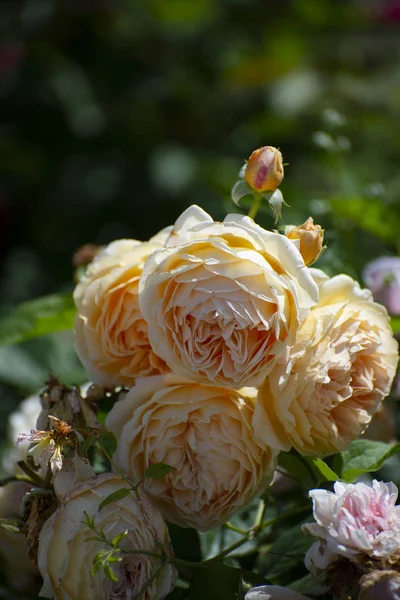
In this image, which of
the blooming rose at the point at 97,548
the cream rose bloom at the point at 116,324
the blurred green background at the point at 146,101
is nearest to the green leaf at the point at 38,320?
the cream rose bloom at the point at 116,324

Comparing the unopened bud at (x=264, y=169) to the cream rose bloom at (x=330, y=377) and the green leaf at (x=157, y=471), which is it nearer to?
the cream rose bloom at (x=330, y=377)

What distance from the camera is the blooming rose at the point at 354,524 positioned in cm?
47

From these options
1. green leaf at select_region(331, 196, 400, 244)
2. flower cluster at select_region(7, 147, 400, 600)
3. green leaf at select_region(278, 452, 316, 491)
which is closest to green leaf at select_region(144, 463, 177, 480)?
flower cluster at select_region(7, 147, 400, 600)

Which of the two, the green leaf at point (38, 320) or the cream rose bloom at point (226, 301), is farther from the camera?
the green leaf at point (38, 320)

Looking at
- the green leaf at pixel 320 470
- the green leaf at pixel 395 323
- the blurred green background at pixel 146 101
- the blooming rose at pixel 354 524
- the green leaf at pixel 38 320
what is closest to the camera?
the blooming rose at pixel 354 524

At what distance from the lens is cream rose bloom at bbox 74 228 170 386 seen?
587mm

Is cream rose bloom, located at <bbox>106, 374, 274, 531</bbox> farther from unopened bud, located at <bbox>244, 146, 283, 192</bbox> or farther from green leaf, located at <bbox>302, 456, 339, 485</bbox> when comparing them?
unopened bud, located at <bbox>244, 146, 283, 192</bbox>

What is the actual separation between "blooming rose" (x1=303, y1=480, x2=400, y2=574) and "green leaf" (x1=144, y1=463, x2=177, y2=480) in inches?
4.0

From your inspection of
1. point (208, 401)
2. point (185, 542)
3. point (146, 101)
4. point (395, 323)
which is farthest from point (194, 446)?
point (146, 101)

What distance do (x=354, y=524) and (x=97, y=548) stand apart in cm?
16

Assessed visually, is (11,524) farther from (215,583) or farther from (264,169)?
(264,169)

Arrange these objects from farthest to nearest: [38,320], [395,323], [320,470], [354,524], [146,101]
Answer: [146,101], [38,320], [395,323], [320,470], [354,524]

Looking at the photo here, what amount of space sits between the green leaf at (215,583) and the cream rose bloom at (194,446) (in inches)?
1.2

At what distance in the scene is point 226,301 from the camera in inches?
20.3
